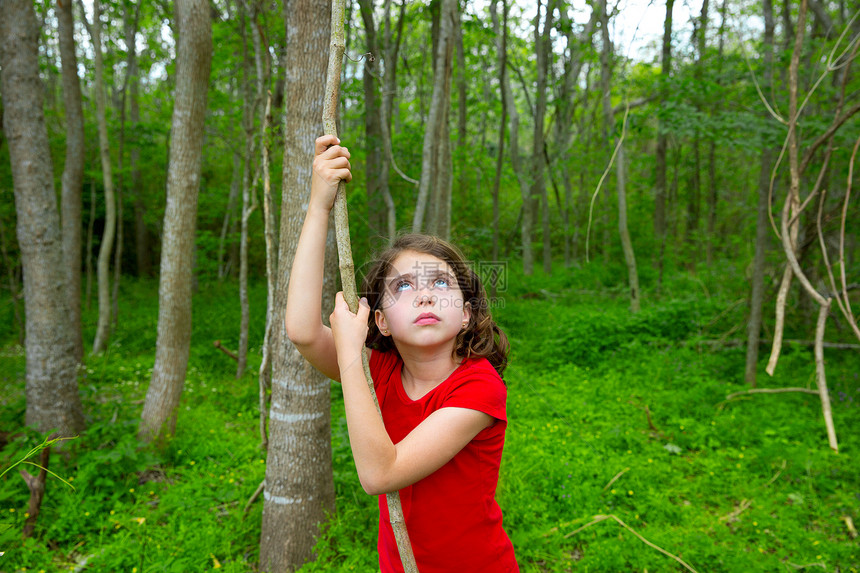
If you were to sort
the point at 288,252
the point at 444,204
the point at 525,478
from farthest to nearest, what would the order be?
the point at 444,204
the point at 525,478
the point at 288,252

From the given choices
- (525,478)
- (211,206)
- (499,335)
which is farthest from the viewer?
(211,206)

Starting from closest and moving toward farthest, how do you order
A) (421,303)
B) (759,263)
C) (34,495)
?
(421,303) < (34,495) < (759,263)

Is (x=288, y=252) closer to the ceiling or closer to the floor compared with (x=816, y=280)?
closer to the ceiling

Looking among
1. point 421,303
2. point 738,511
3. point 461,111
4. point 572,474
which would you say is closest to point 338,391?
point 572,474

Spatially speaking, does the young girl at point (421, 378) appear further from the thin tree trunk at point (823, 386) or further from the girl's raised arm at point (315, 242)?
the thin tree trunk at point (823, 386)

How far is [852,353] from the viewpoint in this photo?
18.1 feet

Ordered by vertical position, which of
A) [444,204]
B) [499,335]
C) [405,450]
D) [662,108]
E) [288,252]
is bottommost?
[405,450]

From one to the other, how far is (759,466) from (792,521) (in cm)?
71

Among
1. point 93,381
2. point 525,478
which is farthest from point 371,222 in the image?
point 525,478

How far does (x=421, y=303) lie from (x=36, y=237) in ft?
12.0

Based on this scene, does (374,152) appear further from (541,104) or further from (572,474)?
(572,474)

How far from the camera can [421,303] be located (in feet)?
4.27

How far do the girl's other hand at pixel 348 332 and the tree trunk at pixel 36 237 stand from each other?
3.55m

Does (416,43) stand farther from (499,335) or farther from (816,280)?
(499,335)
